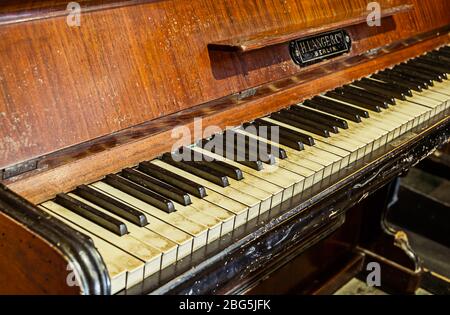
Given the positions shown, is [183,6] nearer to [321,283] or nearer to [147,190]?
[147,190]

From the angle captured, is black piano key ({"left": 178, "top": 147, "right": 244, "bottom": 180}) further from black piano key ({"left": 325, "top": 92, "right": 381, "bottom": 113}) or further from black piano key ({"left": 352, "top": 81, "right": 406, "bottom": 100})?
black piano key ({"left": 352, "top": 81, "right": 406, "bottom": 100})

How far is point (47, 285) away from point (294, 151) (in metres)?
0.88

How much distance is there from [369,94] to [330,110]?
0.26 metres

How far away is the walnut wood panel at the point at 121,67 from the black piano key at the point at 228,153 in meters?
0.12

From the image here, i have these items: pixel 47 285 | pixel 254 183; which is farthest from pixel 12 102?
pixel 254 183

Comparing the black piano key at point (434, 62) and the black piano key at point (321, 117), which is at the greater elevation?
the black piano key at point (321, 117)

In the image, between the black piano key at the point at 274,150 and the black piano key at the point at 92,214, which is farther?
the black piano key at the point at 274,150

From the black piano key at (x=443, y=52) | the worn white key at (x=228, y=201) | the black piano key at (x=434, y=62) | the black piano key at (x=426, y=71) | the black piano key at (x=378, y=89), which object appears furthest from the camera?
the black piano key at (x=443, y=52)

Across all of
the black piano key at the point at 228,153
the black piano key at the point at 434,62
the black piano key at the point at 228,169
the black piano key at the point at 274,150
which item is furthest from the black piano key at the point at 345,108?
the black piano key at the point at 434,62

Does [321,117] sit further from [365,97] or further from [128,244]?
[128,244]

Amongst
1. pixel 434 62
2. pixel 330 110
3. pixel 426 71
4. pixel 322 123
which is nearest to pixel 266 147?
pixel 322 123

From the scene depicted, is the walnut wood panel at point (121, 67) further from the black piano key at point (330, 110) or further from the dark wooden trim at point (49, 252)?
the dark wooden trim at point (49, 252)

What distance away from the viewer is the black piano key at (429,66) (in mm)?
2672

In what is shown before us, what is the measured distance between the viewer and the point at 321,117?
209 centimetres
